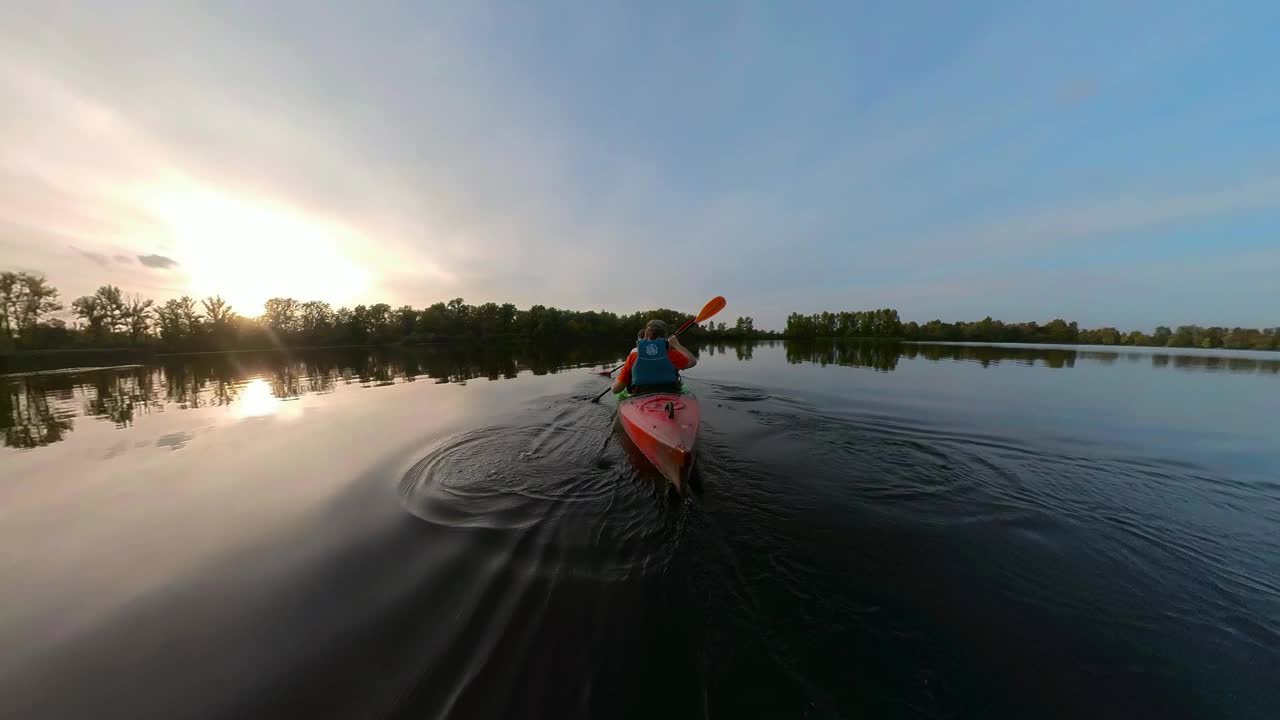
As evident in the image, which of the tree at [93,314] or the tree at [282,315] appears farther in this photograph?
the tree at [282,315]

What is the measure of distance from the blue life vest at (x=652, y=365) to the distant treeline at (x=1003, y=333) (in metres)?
87.9

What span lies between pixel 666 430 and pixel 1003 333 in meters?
105

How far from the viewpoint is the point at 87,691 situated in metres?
2.26

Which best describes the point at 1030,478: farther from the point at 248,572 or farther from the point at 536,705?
the point at 248,572

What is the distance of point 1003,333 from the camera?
249 ft

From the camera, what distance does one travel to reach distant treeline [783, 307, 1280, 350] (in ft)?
182

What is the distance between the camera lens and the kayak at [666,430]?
169 inches

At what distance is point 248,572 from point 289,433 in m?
5.85

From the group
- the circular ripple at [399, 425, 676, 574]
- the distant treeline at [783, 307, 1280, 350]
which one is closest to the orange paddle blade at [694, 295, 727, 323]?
the circular ripple at [399, 425, 676, 574]

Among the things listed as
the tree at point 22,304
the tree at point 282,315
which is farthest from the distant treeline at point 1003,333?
the tree at point 22,304

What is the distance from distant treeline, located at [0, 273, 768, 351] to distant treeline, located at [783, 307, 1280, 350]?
40373 millimetres

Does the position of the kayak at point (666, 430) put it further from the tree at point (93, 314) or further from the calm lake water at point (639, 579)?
the tree at point (93, 314)

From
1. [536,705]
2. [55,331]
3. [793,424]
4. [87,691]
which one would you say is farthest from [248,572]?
[55,331]

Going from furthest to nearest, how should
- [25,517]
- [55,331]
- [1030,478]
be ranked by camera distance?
[55,331] → [1030,478] → [25,517]
